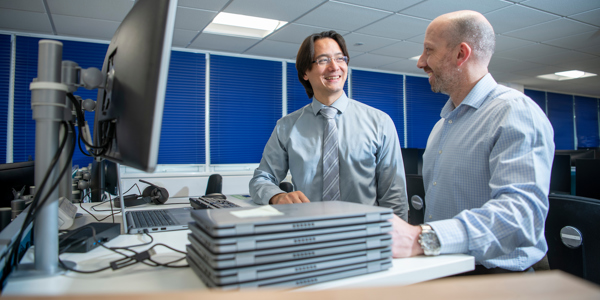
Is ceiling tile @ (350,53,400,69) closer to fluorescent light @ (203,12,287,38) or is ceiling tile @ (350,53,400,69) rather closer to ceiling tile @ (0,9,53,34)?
fluorescent light @ (203,12,287,38)

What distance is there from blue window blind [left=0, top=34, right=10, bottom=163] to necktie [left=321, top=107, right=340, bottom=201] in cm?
432

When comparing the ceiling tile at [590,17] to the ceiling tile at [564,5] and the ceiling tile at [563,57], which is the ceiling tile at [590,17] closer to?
the ceiling tile at [564,5]

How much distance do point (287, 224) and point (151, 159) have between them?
27 cm

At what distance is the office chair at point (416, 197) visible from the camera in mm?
2327

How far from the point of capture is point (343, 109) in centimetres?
176

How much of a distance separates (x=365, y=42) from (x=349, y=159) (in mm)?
3516

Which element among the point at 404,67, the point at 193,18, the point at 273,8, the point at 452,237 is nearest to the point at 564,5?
the point at 404,67

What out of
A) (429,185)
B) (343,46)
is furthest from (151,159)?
(343,46)

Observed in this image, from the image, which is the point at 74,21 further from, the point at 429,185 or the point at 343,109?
the point at 429,185

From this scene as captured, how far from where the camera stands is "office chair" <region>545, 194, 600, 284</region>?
1.28m

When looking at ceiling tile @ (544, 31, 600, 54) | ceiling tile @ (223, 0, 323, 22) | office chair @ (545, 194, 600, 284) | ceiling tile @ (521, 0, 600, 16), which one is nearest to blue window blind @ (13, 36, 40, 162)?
ceiling tile @ (223, 0, 323, 22)

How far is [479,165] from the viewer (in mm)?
1182

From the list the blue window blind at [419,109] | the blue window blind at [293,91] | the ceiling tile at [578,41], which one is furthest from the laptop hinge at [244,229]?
the blue window blind at [419,109]

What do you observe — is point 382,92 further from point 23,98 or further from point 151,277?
point 151,277
